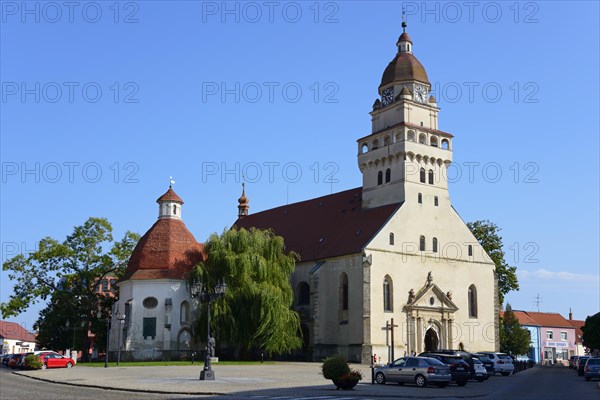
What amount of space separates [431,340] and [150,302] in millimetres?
24082

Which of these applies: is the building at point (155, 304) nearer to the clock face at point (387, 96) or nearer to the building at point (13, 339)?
the clock face at point (387, 96)

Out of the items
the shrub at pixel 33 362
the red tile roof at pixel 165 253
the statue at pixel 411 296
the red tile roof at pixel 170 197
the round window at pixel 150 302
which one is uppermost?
the red tile roof at pixel 170 197

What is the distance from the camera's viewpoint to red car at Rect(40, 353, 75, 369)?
50.8m

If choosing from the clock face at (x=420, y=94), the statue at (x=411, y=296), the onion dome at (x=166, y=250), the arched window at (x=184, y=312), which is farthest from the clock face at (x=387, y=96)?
the arched window at (x=184, y=312)

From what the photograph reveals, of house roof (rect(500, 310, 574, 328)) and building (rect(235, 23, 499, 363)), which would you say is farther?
house roof (rect(500, 310, 574, 328))

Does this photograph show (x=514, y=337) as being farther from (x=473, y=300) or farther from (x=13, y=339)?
(x=13, y=339)

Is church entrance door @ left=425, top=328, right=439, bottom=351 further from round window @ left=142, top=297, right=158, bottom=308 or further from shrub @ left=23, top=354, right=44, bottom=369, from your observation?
shrub @ left=23, top=354, right=44, bottom=369

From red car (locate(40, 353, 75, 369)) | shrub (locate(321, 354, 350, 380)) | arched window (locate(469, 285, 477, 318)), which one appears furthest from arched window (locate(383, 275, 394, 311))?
shrub (locate(321, 354, 350, 380))

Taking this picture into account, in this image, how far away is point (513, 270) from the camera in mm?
73312

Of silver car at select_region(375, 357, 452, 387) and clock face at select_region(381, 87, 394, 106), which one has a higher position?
clock face at select_region(381, 87, 394, 106)

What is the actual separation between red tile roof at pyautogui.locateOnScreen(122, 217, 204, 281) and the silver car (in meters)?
31.2

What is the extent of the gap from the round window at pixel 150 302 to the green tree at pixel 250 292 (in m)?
6.05

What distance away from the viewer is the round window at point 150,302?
62094 mm

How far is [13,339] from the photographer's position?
116750mm
